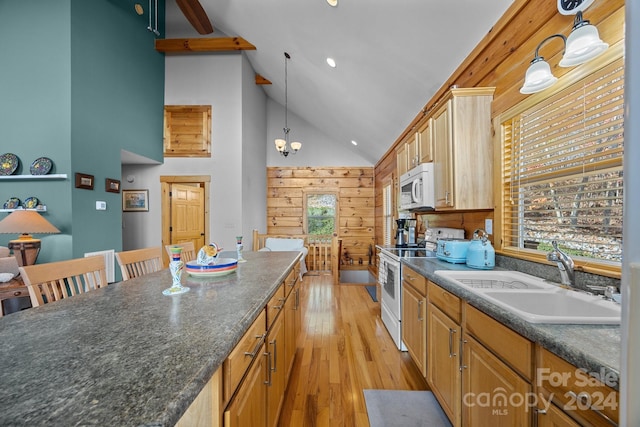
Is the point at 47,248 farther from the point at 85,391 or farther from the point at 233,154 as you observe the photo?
the point at 85,391

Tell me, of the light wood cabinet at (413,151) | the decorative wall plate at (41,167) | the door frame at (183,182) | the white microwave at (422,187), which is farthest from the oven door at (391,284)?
the decorative wall plate at (41,167)

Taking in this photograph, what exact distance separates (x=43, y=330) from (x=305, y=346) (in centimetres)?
217

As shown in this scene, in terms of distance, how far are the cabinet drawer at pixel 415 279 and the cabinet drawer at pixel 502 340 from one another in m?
0.57

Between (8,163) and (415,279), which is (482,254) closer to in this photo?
(415,279)

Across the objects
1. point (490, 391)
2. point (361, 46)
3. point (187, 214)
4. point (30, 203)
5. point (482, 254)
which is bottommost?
point (490, 391)

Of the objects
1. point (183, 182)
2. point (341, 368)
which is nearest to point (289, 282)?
point (341, 368)

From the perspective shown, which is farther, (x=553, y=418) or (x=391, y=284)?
(x=391, y=284)

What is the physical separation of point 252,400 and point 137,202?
16.2 feet

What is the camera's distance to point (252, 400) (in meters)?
1.00

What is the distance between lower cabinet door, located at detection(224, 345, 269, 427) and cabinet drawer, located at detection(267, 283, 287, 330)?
152 millimetres

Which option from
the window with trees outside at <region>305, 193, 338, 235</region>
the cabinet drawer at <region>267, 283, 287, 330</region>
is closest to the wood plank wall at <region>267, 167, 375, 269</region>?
the window with trees outside at <region>305, 193, 338, 235</region>

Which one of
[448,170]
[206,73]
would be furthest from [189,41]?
[448,170]

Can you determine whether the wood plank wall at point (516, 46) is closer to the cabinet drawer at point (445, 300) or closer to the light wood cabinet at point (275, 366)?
the cabinet drawer at point (445, 300)

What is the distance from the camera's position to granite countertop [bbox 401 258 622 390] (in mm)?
668
